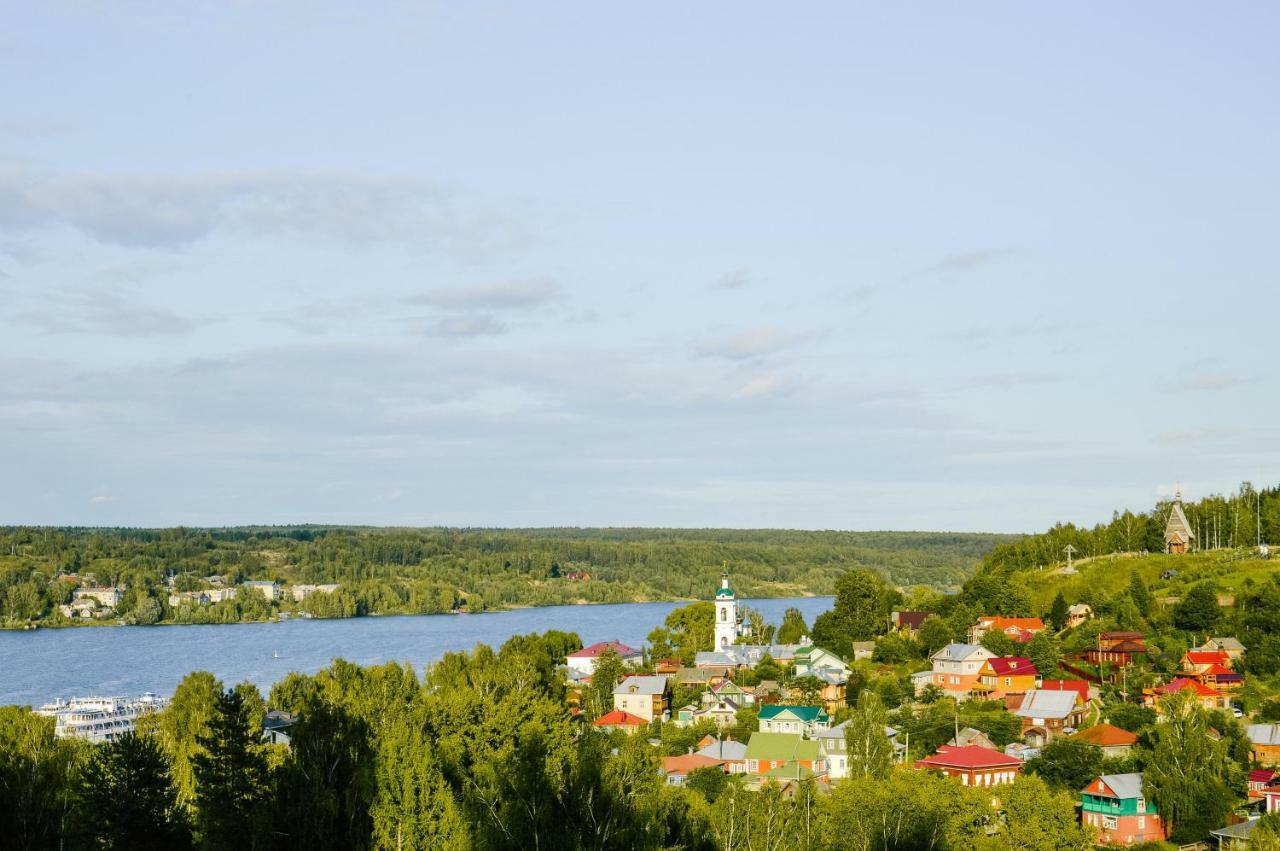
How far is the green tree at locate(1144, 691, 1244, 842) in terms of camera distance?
34312 millimetres

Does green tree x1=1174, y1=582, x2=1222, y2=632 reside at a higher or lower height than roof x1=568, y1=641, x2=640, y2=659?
higher

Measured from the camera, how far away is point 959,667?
52656 mm

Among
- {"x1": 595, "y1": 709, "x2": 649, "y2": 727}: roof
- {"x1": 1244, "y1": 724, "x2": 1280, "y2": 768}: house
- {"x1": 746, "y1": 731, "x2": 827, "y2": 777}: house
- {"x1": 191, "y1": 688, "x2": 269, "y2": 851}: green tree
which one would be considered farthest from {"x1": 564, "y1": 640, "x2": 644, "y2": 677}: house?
{"x1": 191, "y1": 688, "x2": 269, "y2": 851}: green tree

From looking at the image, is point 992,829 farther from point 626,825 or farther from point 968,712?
point 968,712

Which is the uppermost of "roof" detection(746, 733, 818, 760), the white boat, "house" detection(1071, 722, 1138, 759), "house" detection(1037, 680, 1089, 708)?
"house" detection(1037, 680, 1089, 708)

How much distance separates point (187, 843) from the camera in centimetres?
2697

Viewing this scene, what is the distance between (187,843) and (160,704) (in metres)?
36.1

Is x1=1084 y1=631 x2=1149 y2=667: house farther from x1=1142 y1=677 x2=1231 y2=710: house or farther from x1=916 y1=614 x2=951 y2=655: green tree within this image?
x1=916 y1=614 x2=951 y2=655: green tree

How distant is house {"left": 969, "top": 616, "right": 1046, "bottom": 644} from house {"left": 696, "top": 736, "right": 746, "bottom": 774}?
1791 centimetres

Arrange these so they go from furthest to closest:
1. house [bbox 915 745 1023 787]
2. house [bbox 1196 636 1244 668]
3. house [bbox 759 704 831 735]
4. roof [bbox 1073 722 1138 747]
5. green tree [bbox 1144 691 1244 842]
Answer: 1. house [bbox 1196 636 1244 668]
2. house [bbox 759 704 831 735]
3. roof [bbox 1073 722 1138 747]
4. house [bbox 915 745 1023 787]
5. green tree [bbox 1144 691 1244 842]

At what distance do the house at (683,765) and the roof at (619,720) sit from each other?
7458mm

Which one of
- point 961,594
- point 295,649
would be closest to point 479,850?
point 961,594

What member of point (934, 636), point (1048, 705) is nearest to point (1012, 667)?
point (1048, 705)

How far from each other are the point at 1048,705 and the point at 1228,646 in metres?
8.98
